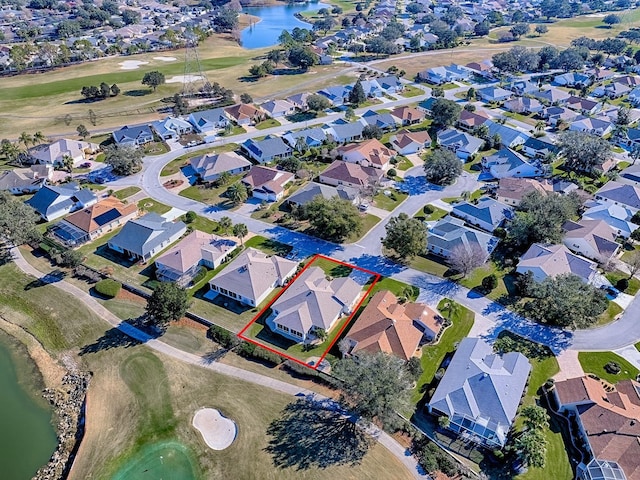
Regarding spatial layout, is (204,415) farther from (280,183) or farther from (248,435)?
(280,183)

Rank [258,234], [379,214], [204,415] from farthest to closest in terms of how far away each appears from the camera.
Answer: [379,214] → [258,234] → [204,415]

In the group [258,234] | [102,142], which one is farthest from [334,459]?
[102,142]

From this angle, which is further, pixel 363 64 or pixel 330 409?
pixel 363 64

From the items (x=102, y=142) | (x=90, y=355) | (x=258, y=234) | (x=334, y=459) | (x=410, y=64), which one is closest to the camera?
(x=334, y=459)

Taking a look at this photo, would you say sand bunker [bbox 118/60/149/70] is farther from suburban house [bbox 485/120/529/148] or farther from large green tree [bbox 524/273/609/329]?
large green tree [bbox 524/273/609/329]

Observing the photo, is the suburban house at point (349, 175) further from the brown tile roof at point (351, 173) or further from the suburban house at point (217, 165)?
the suburban house at point (217, 165)

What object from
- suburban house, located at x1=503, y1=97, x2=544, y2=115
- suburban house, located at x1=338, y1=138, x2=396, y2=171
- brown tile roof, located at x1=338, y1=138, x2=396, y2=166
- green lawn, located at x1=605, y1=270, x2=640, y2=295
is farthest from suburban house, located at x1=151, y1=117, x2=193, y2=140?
green lawn, located at x1=605, y1=270, x2=640, y2=295

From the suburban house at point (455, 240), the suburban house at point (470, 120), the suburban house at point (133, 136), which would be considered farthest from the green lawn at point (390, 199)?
the suburban house at point (133, 136)
